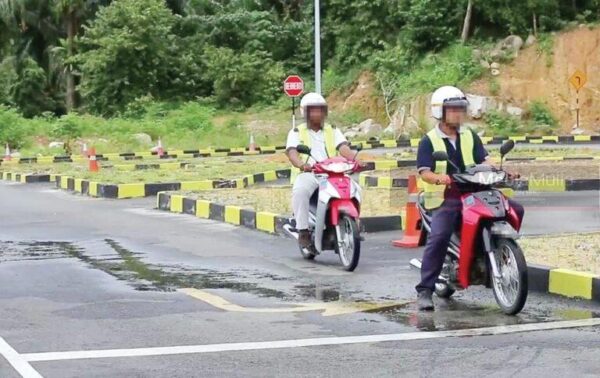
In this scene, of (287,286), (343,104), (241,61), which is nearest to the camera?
(287,286)

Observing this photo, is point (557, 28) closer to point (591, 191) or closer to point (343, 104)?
point (343, 104)

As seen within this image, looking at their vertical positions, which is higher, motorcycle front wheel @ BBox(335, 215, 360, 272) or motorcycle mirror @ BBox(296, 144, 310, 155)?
motorcycle mirror @ BBox(296, 144, 310, 155)

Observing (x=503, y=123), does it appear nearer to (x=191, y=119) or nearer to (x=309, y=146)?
(x=191, y=119)

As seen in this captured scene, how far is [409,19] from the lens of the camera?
4112cm

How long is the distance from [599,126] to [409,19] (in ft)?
29.6

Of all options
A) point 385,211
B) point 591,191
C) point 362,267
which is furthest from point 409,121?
point 362,267

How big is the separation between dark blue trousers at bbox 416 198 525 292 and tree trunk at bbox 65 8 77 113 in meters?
42.8

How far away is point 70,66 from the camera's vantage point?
4853 centimetres

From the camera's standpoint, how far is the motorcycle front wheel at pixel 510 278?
693cm

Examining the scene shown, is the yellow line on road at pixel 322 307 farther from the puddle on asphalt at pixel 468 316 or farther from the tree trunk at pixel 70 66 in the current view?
the tree trunk at pixel 70 66

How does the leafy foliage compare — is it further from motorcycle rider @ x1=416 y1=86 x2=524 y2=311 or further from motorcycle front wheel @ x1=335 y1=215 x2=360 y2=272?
motorcycle rider @ x1=416 y1=86 x2=524 y2=311

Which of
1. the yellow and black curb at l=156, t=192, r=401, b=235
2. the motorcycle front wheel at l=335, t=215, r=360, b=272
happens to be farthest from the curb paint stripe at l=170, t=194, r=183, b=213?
the motorcycle front wheel at l=335, t=215, r=360, b=272

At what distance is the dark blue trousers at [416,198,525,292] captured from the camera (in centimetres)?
749

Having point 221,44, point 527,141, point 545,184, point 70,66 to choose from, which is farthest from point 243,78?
point 545,184
